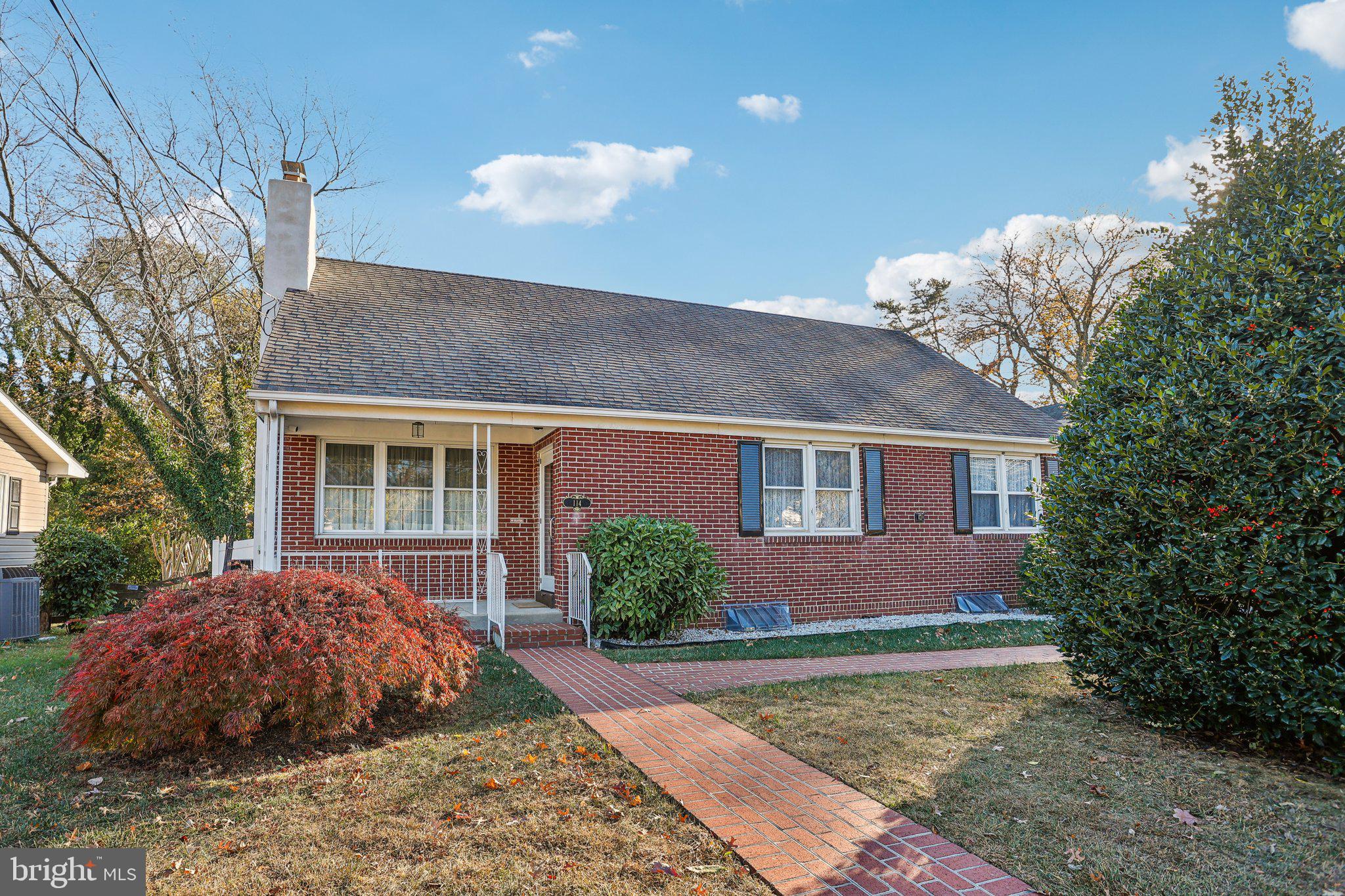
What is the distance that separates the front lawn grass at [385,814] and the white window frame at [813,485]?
264 inches

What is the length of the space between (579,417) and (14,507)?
49.3 ft

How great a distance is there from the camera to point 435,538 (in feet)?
37.4

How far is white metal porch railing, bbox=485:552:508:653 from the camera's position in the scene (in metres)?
9.09

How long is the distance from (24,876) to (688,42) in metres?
12.0

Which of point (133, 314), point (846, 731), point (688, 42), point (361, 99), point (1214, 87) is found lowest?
point (846, 731)

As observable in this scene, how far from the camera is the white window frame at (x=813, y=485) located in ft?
39.0

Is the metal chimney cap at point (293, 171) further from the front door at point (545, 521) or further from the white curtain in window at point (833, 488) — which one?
the white curtain in window at point (833, 488)

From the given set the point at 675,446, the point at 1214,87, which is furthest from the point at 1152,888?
the point at 675,446

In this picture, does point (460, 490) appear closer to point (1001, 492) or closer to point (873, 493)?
point (873, 493)

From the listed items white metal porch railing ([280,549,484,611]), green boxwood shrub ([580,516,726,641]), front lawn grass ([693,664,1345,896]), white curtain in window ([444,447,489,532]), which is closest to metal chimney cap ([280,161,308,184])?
white curtain in window ([444,447,489,532])

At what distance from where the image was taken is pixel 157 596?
5570mm

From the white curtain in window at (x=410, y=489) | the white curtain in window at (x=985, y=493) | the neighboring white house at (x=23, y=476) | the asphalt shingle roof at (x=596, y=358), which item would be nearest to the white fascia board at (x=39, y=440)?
the neighboring white house at (x=23, y=476)

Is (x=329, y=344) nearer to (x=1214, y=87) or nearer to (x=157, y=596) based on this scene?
(x=157, y=596)

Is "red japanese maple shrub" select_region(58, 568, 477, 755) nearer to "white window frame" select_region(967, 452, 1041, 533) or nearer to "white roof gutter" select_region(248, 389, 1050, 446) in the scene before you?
"white roof gutter" select_region(248, 389, 1050, 446)
